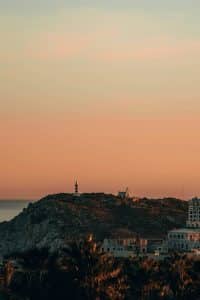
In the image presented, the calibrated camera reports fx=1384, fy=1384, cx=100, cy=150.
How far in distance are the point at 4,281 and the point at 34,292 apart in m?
4.22

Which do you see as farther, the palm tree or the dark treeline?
the palm tree

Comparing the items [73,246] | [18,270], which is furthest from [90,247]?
[18,270]

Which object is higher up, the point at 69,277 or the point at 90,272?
the point at 90,272

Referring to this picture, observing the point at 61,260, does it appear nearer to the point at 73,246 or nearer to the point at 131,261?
the point at 73,246

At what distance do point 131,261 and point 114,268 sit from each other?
15313 millimetres

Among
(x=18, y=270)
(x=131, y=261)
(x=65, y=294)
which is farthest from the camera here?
(x=131, y=261)

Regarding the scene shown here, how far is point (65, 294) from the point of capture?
119875mm

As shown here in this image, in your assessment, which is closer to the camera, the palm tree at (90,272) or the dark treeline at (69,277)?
the dark treeline at (69,277)

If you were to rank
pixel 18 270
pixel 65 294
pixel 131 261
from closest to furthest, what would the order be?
1. pixel 65 294
2. pixel 18 270
3. pixel 131 261

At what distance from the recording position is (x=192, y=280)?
13062cm

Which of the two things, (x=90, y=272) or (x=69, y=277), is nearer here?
(x=90, y=272)

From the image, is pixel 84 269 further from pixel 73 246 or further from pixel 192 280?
pixel 192 280

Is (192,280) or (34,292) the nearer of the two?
Answer: (34,292)

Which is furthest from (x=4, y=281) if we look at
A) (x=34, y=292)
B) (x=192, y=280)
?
(x=192, y=280)
